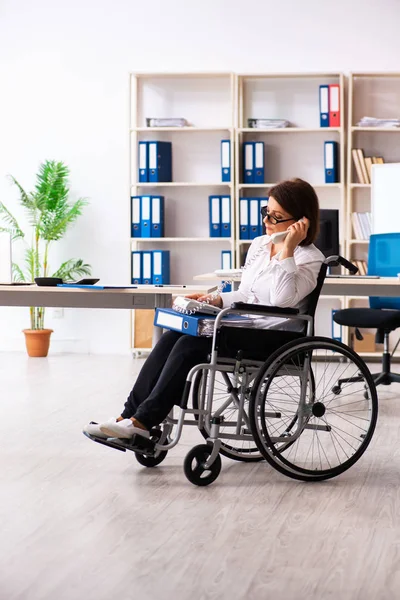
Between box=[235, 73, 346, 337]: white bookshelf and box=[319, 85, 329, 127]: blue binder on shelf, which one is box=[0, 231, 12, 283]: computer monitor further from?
box=[319, 85, 329, 127]: blue binder on shelf

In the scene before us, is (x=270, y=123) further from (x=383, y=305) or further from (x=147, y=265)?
(x=383, y=305)

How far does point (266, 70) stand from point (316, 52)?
1.32 feet

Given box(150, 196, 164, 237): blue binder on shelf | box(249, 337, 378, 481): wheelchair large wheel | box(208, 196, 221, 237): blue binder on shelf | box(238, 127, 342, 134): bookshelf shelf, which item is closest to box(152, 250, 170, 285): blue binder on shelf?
box(150, 196, 164, 237): blue binder on shelf

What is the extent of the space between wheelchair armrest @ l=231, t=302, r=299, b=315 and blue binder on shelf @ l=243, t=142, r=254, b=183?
3.66 m

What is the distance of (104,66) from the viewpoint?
6.59 metres

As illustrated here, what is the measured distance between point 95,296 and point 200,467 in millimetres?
920

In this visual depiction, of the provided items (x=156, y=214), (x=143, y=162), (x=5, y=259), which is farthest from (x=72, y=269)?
(x=5, y=259)

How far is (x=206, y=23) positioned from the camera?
6.51 m

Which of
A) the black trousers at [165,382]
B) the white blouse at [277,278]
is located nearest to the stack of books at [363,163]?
the white blouse at [277,278]

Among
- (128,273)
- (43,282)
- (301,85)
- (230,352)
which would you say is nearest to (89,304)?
(43,282)

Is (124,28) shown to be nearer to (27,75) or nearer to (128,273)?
(27,75)

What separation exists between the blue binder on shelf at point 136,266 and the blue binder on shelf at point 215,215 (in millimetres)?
568

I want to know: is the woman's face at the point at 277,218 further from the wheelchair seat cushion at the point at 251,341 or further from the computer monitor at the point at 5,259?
the computer monitor at the point at 5,259

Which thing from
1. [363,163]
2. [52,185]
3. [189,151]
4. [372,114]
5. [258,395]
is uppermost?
[372,114]
